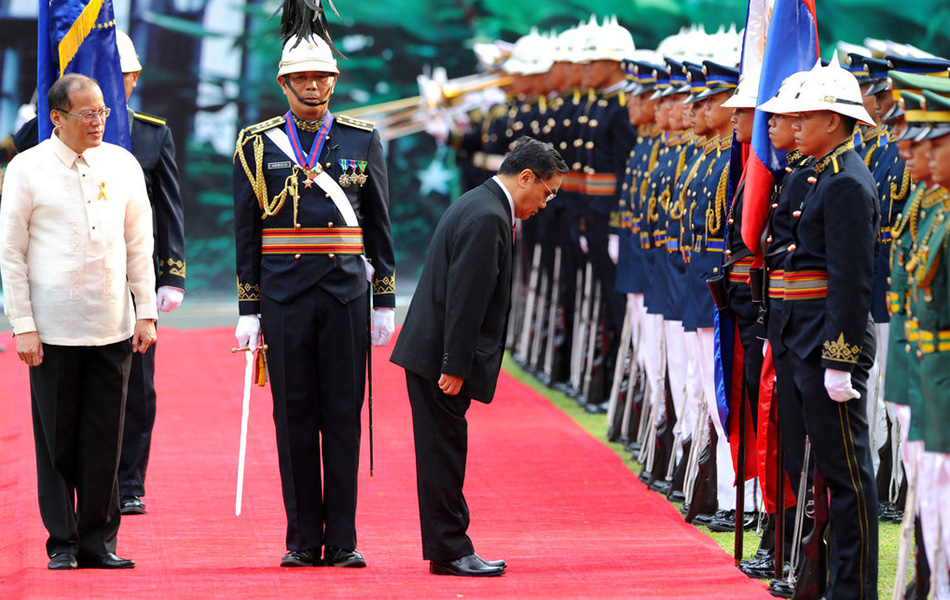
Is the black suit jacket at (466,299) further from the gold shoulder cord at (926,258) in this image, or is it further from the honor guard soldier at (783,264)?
the gold shoulder cord at (926,258)

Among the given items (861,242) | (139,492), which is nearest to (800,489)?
(861,242)

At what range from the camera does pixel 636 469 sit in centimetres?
760

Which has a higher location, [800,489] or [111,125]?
[111,125]

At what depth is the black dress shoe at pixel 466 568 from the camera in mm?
5102

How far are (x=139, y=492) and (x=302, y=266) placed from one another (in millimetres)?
1658

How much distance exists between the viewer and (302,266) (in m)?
5.36

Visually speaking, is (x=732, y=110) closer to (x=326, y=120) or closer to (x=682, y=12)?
(x=326, y=120)

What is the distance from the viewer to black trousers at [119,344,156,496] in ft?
21.2

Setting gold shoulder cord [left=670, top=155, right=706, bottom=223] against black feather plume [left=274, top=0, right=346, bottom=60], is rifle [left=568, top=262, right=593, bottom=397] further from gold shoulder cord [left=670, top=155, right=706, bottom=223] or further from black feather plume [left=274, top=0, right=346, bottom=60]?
black feather plume [left=274, top=0, right=346, bottom=60]

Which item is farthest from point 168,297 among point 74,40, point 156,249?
point 74,40

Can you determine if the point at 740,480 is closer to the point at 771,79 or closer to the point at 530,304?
the point at 771,79

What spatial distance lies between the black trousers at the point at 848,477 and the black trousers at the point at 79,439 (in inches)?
91.9

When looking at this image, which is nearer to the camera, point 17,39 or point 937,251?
point 937,251

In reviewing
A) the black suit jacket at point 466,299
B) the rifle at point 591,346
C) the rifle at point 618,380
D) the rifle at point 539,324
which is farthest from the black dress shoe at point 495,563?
the rifle at point 539,324
